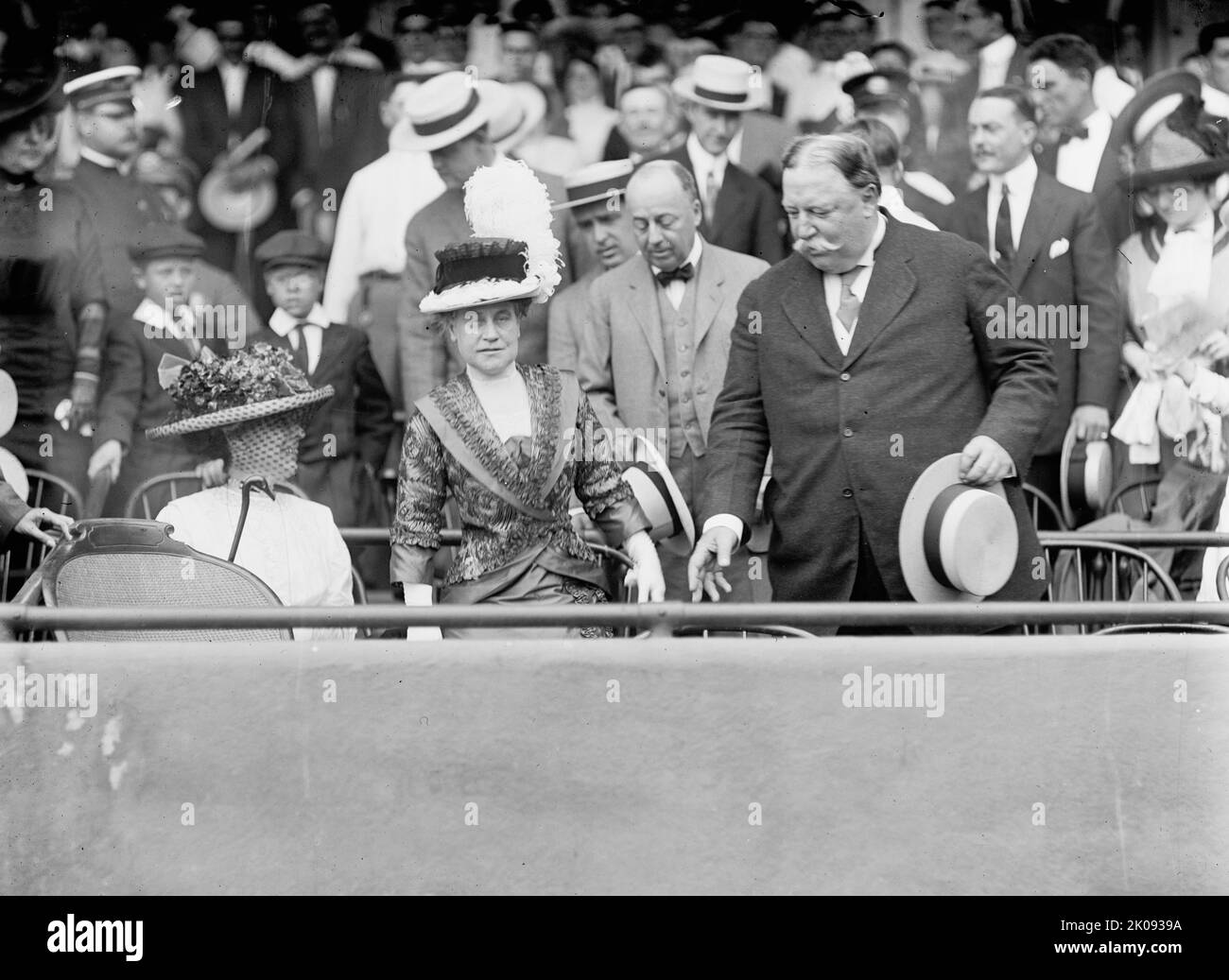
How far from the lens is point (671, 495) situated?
5582 millimetres

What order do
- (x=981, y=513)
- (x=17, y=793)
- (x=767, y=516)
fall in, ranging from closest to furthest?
(x=17, y=793) → (x=981, y=513) → (x=767, y=516)

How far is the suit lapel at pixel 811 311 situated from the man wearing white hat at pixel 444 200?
1822 millimetres

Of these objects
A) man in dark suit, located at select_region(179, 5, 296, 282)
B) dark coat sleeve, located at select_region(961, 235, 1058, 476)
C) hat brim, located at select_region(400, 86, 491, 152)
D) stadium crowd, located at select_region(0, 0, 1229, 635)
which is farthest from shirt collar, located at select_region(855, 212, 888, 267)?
man in dark suit, located at select_region(179, 5, 296, 282)

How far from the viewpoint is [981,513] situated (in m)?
5.16

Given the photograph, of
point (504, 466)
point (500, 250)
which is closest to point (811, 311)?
point (500, 250)

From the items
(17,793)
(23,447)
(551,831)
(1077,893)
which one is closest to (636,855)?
(551,831)

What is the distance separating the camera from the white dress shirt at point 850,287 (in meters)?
5.51

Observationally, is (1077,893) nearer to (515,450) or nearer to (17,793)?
(515,450)

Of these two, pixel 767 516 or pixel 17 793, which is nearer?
pixel 17 793

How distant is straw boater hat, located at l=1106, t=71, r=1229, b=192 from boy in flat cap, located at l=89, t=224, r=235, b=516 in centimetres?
360

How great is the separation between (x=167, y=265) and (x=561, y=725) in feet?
10.9

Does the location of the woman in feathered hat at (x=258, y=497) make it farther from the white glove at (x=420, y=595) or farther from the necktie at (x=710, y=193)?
the necktie at (x=710, y=193)

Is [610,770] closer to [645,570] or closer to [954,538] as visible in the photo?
[645,570]

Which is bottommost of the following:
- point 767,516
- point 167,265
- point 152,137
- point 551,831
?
point 551,831
